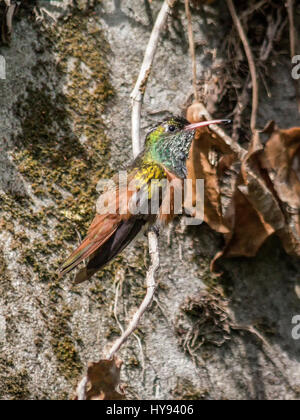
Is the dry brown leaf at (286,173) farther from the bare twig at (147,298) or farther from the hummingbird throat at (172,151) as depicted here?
the bare twig at (147,298)

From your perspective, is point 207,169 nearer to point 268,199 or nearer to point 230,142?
point 230,142

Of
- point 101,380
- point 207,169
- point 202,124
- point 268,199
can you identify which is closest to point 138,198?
point 207,169

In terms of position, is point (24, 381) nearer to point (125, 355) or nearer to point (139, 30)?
point (125, 355)

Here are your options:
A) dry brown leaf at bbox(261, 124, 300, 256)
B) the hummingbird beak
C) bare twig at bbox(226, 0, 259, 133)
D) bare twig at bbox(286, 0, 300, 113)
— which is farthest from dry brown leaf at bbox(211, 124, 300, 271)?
bare twig at bbox(286, 0, 300, 113)

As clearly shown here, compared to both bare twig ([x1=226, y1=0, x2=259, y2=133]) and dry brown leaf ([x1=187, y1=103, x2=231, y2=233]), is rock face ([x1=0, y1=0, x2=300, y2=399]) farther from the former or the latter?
bare twig ([x1=226, y1=0, x2=259, y2=133])

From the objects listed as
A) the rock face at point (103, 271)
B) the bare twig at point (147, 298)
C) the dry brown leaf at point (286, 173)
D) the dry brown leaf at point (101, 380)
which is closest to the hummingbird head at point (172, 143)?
the rock face at point (103, 271)

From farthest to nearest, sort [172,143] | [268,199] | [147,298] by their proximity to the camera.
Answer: [172,143] → [268,199] → [147,298]
